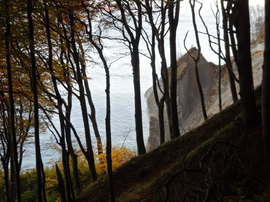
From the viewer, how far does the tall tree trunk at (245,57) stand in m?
3.82

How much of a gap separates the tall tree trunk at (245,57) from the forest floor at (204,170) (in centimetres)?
28

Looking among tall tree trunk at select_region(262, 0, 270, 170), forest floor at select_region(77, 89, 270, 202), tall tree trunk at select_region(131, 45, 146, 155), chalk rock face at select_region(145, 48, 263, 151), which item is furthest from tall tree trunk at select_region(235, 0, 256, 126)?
chalk rock face at select_region(145, 48, 263, 151)

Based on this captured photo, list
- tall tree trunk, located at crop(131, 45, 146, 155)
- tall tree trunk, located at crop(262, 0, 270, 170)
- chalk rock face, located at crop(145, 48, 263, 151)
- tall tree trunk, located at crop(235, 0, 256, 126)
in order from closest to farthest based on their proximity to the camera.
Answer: tall tree trunk, located at crop(262, 0, 270, 170) < tall tree trunk, located at crop(235, 0, 256, 126) < tall tree trunk, located at crop(131, 45, 146, 155) < chalk rock face, located at crop(145, 48, 263, 151)

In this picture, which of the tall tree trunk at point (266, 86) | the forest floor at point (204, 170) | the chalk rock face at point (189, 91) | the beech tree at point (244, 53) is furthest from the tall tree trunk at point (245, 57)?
the chalk rock face at point (189, 91)

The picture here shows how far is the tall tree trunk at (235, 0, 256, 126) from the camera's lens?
3.82 meters

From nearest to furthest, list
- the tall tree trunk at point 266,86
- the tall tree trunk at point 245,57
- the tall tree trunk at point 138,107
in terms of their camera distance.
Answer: the tall tree trunk at point 266,86, the tall tree trunk at point 245,57, the tall tree trunk at point 138,107

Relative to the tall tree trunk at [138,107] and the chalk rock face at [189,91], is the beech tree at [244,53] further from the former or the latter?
the chalk rock face at [189,91]

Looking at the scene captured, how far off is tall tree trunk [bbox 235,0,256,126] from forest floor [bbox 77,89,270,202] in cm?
28

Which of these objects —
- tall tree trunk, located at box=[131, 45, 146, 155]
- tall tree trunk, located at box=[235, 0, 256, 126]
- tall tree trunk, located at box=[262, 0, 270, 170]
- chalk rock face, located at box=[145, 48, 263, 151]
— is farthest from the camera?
chalk rock face, located at box=[145, 48, 263, 151]

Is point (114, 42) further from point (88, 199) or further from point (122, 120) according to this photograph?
point (122, 120)

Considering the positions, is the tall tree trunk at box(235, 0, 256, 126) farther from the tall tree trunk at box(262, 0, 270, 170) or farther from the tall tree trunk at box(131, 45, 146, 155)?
the tall tree trunk at box(131, 45, 146, 155)

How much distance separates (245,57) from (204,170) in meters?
2.07

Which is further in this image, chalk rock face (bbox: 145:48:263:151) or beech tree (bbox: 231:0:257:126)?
chalk rock face (bbox: 145:48:263:151)

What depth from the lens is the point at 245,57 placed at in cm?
389
